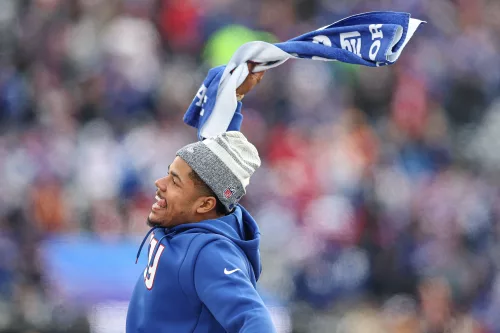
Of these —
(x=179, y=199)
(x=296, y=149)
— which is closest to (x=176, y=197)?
(x=179, y=199)

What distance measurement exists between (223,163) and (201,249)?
0.31 metres

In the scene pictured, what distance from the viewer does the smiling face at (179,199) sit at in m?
3.13

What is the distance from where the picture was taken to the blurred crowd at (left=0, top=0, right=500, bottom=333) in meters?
7.35

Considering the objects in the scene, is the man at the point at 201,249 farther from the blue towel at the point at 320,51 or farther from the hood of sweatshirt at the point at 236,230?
the blue towel at the point at 320,51

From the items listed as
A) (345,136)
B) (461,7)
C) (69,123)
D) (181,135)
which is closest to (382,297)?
(345,136)

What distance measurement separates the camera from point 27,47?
8.82 metres

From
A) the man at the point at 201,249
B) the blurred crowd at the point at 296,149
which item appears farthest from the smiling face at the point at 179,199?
the blurred crowd at the point at 296,149

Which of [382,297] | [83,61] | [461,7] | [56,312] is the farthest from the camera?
[461,7]

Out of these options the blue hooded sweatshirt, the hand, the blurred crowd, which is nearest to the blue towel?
the hand

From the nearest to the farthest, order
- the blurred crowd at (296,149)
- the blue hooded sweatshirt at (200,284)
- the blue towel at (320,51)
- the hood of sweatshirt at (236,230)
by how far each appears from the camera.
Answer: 1. the blue hooded sweatshirt at (200,284)
2. the hood of sweatshirt at (236,230)
3. the blue towel at (320,51)
4. the blurred crowd at (296,149)

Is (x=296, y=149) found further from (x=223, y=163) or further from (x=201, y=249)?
(x=201, y=249)

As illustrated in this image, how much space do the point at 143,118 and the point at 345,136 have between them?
177cm

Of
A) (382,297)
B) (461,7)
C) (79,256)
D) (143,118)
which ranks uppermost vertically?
(461,7)

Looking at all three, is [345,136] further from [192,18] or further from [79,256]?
[79,256]
